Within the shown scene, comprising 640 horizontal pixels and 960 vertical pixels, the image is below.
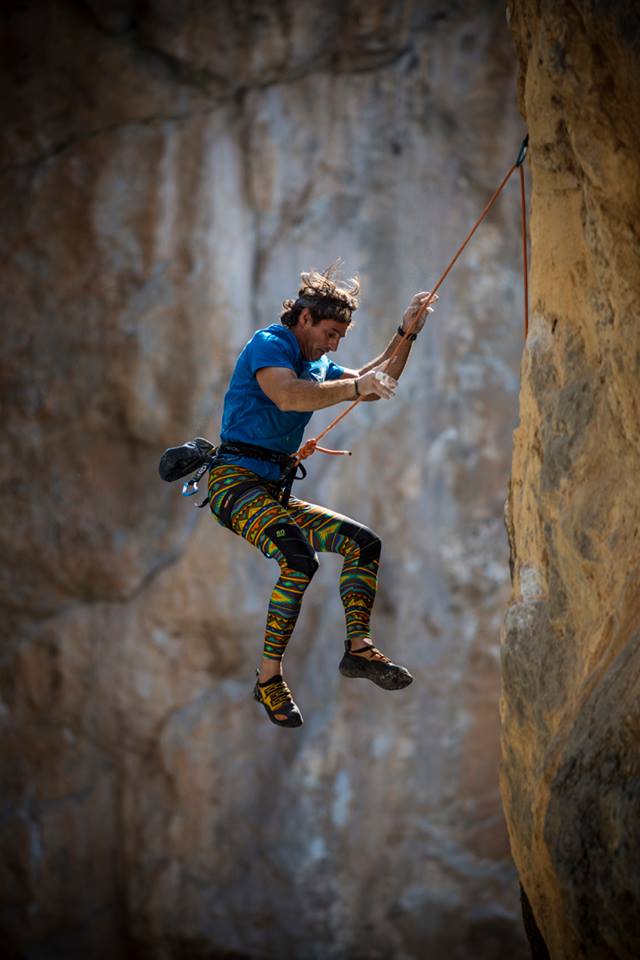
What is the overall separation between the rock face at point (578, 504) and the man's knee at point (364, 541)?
0.50m

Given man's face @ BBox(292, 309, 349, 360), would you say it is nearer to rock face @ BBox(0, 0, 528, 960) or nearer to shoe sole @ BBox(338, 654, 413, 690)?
shoe sole @ BBox(338, 654, 413, 690)

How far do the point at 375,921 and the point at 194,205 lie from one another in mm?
5428

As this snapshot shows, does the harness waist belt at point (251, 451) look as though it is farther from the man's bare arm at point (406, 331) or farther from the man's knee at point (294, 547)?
the man's bare arm at point (406, 331)

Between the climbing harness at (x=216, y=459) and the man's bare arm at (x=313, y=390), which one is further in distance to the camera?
the climbing harness at (x=216, y=459)

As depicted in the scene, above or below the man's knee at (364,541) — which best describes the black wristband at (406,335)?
above

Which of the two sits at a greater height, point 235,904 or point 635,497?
point 635,497

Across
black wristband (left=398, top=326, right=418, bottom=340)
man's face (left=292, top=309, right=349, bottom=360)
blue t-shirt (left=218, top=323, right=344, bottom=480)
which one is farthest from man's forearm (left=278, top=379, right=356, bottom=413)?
black wristband (left=398, top=326, right=418, bottom=340)

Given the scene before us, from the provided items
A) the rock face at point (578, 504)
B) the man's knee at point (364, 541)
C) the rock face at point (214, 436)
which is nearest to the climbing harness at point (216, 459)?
the man's knee at point (364, 541)

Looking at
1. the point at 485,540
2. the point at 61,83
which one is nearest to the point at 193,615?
the point at 485,540

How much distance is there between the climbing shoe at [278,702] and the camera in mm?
4273

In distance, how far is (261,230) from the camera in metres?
9.45

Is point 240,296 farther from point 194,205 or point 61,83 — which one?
point 61,83

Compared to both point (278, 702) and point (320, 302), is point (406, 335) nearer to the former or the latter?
point (320, 302)

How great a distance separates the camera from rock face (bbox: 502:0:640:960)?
3404mm
